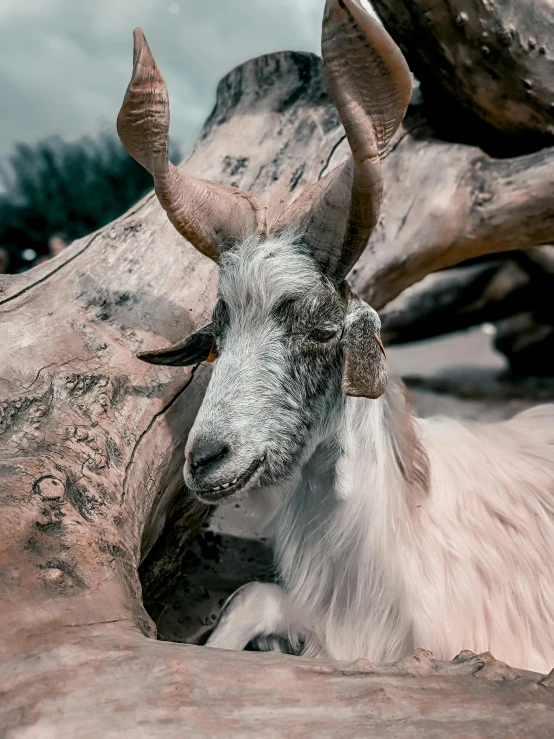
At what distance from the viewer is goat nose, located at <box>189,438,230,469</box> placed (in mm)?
1741

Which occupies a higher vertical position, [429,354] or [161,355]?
[161,355]

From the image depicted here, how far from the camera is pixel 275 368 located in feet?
6.09

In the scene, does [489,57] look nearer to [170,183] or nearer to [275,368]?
[170,183]

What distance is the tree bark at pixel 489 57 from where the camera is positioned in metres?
2.80

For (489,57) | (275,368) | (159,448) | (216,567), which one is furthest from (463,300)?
(275,368)

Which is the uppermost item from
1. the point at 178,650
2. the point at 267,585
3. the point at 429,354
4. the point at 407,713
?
the point at 178,650

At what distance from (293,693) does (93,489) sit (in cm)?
82

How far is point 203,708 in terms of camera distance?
1.20 m

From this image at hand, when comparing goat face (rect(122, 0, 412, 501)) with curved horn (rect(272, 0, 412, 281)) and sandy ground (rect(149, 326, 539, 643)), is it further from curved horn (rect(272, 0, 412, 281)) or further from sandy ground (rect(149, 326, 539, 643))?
sandy ground (rect(149, 326, 539, 643))

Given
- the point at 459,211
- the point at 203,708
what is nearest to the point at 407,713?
the point at 203,708

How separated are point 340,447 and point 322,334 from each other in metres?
0.35

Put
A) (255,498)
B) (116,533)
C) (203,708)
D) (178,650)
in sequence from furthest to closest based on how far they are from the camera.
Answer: (255,498)
(116,533)
(178,650)
(203,708)

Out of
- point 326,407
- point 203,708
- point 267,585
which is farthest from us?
point 267,585

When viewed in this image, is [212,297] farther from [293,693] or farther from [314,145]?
[293,693]
